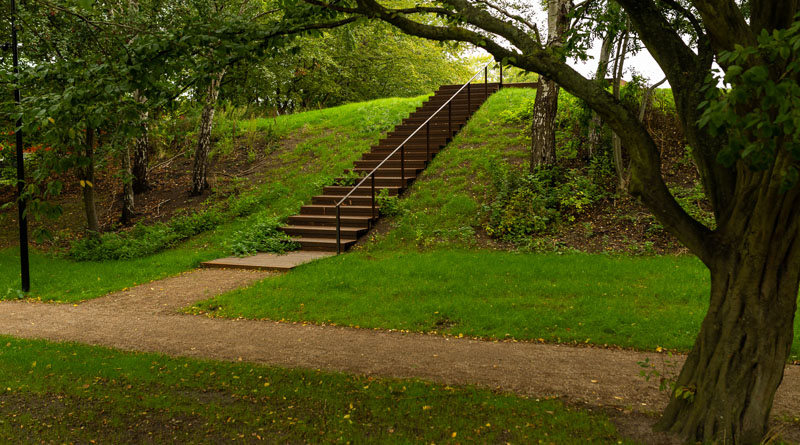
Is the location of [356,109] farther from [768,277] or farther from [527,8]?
[768,277]

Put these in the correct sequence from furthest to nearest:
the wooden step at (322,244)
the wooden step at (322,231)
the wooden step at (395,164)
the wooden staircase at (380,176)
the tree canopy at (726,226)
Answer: the wooden step at (395,164) < the wooden staircase at (380,176) < the wooden step at (322,231) < the wooden step at (322,244) < the tree canopy at (726,226)

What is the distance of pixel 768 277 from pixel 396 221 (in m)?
9.26

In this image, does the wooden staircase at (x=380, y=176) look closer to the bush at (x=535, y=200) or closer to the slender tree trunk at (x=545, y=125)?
the bush at (x=535, y=200)

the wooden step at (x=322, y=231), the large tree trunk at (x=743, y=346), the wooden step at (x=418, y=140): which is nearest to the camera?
the large tree trunk at (x=743, y=346)

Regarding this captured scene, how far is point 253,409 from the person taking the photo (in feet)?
16.2

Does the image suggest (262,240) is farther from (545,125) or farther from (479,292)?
(545,125)

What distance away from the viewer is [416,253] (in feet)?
36.0

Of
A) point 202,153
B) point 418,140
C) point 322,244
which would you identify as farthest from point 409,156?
point 202,153

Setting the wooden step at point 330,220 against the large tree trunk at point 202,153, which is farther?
the large tree trunk at point 202,153

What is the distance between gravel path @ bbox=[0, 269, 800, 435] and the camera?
17.4ft

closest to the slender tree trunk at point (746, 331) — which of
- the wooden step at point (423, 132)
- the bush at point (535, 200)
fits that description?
the bush at point (535, 200)

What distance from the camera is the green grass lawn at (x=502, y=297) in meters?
7.03

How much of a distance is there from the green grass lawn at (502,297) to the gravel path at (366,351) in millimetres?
407

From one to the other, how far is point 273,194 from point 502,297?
8883mm
